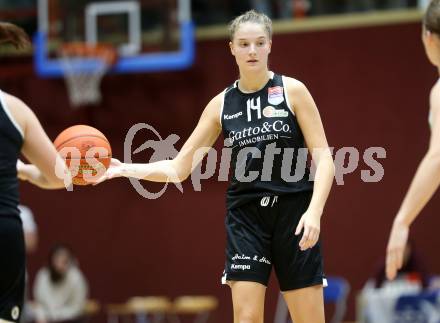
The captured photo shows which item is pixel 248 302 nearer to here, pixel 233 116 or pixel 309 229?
pixel 309 229

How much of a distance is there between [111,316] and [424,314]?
5.43 metres

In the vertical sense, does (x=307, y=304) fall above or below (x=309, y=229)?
below

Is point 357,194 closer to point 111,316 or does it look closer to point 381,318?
point 381,318

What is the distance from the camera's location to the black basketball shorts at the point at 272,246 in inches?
192

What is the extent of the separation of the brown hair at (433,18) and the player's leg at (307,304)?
5.36ft

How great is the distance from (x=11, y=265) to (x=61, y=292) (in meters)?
7.85

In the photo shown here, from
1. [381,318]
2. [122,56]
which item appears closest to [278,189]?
[381,318]

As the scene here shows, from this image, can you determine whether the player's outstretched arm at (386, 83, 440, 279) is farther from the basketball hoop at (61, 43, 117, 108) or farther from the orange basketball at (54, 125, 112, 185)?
the basketball hoop at (61, 43, 117, 108)

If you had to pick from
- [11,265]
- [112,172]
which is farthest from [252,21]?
[11,265]

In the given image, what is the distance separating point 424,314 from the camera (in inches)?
379

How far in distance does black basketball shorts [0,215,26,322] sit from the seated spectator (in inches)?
300

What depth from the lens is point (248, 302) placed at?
480cm

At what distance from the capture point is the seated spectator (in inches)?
452

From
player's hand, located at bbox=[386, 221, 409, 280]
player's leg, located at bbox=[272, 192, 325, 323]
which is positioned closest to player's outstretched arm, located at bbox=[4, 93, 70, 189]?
player's leg, located at bbox=[272, 192, 325, 323]
